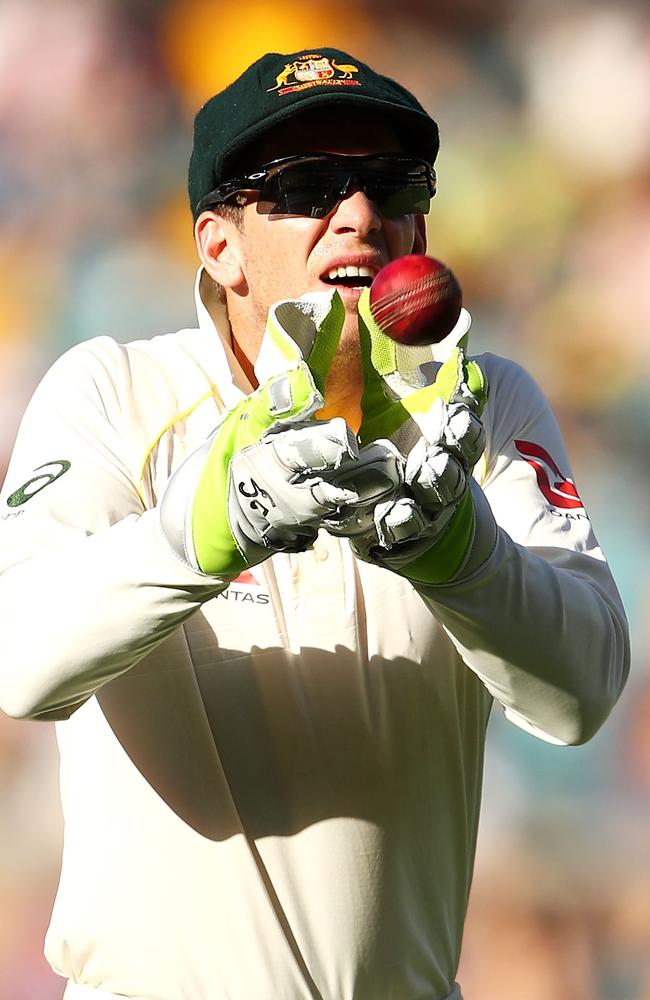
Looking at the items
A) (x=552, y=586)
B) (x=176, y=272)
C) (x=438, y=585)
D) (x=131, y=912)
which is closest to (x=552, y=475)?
(x=552, y=586)

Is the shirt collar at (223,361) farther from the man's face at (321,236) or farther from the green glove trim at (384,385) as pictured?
the green glove trim at (384,385)

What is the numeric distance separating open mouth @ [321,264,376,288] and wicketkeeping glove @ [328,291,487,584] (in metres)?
0.19

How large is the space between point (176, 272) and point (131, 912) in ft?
6.97

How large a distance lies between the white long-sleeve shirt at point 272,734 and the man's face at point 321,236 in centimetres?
12

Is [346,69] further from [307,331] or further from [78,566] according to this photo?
[78,566]

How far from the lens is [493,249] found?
330 cm

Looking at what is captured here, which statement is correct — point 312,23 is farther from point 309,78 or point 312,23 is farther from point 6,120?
point 309,78

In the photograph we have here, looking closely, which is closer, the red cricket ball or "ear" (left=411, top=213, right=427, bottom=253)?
the red cricket ball

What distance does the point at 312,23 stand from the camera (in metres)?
3.31

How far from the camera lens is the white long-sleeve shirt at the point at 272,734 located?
4.11ft

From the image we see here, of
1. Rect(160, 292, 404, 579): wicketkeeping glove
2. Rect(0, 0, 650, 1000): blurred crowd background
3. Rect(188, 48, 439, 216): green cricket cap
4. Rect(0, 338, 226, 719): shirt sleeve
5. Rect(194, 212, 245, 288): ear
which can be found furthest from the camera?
Rect(0, 0, 650, 1000): blurred crowd background

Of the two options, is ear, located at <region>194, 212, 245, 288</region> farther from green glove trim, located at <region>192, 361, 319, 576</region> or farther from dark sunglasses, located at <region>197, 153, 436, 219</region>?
green glove trim, located at <region>192, 361, 319, 576</region>

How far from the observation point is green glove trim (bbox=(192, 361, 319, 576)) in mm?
1009

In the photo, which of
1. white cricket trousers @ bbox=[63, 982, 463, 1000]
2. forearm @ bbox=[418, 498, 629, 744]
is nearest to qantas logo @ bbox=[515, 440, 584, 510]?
forearm @ bbox=[418, 498, 629, 744]
